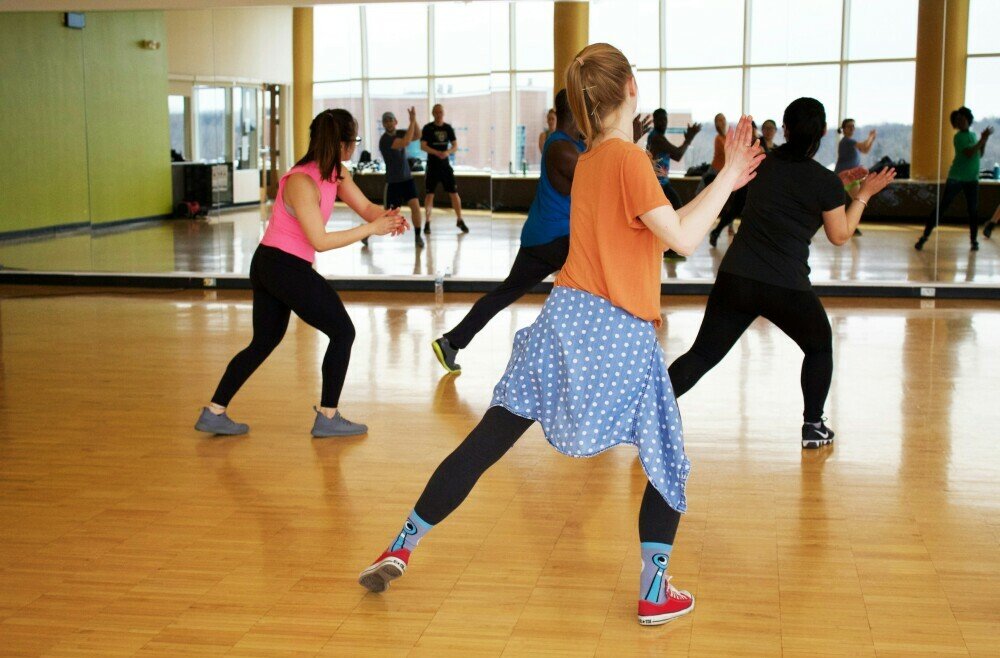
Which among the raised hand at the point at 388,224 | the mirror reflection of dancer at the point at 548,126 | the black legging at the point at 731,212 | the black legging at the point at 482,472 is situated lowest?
the black legging at the point at 482,472

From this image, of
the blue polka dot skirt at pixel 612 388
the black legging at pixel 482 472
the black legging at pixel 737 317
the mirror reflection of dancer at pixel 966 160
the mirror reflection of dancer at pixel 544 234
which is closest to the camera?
the blue polka dot skirt at pixel 612 388

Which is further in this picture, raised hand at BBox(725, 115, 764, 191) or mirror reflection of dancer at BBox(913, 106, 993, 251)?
mirror reflection of dancer at BBox(913, 106, 993, 251)

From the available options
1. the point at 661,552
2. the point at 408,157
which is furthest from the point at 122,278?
the point at 661,552

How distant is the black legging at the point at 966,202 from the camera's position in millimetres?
9766

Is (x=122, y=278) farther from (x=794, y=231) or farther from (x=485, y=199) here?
(x=794, y=231)

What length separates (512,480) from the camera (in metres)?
4.44

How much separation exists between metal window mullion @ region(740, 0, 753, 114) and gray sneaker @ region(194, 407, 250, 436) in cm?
602

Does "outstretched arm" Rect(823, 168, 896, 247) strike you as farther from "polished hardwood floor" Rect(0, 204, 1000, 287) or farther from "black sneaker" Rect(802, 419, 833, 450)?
"polished hardwood floor" Rect(0, 204, 1000, 287)

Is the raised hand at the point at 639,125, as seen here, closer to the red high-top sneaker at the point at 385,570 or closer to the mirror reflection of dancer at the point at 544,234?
the red high-top sneaker at the point at 385,570

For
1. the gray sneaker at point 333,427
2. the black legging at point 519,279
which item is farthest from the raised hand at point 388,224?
the black legging at point 519,279

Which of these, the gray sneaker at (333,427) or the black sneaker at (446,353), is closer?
the gray sneaker at (333,427)

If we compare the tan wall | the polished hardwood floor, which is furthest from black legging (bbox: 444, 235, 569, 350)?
the tan wall

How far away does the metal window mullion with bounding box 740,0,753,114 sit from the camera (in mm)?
9609

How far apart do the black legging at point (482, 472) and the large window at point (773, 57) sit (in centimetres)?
705
